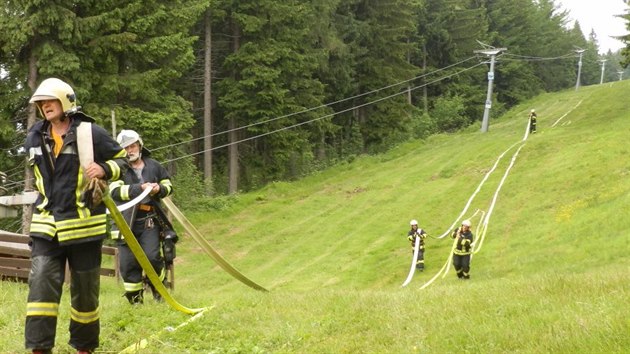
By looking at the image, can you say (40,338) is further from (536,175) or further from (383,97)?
(383,97)

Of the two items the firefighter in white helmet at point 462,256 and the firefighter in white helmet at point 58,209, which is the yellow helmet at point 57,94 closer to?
the firefighter in white helmet at point 58,209

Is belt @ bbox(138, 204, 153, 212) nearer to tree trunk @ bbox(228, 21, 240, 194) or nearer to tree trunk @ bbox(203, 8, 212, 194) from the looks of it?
tree trunk @ bbox(203, 8, 212, 194)

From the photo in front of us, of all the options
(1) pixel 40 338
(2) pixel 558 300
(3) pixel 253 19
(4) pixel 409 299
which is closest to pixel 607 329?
(2) pixel 558 300

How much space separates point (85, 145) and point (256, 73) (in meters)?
27.4

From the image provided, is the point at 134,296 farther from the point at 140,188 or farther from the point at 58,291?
the point at 58,291

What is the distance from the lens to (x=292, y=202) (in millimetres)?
29938

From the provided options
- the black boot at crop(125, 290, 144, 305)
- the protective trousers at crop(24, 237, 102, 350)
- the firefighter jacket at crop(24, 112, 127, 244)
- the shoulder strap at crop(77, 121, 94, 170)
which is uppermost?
the shoulder strap at crop(77, 121, 94, 170)

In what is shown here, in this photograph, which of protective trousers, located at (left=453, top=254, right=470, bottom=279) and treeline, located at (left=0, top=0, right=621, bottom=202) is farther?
treeline, located at (left=0, top=0, right=621, bottom=202)

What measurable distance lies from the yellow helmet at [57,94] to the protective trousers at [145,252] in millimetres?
2795

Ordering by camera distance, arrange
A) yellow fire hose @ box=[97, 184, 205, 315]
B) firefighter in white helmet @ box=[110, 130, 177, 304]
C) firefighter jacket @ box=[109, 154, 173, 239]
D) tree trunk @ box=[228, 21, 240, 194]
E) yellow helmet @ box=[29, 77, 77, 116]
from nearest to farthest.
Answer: yellow helmet @ box=[29, 77, 77, 116] → yellow fire hose @ box=[97, 184, 205, 315] → firefighter jacket @ box=[109, 154, 173, 239] → firefighter in white helmet @ box=[110, 130, 177, 304] → tree trunk @ box=[228, 21, 240, 194]

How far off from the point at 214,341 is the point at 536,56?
82.3 metres

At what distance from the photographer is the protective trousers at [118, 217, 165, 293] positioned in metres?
7.07

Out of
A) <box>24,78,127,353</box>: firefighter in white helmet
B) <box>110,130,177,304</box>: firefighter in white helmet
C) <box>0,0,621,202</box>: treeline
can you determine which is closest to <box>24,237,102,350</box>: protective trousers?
<box>24,78,127,353</box>: firefighter in white helmet

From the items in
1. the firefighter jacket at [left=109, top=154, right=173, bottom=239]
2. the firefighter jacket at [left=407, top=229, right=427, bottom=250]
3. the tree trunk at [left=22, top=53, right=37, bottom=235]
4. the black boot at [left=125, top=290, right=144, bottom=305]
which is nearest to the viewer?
the firefighter jacket at [left=109, top=154, right=173, bottom=239]
